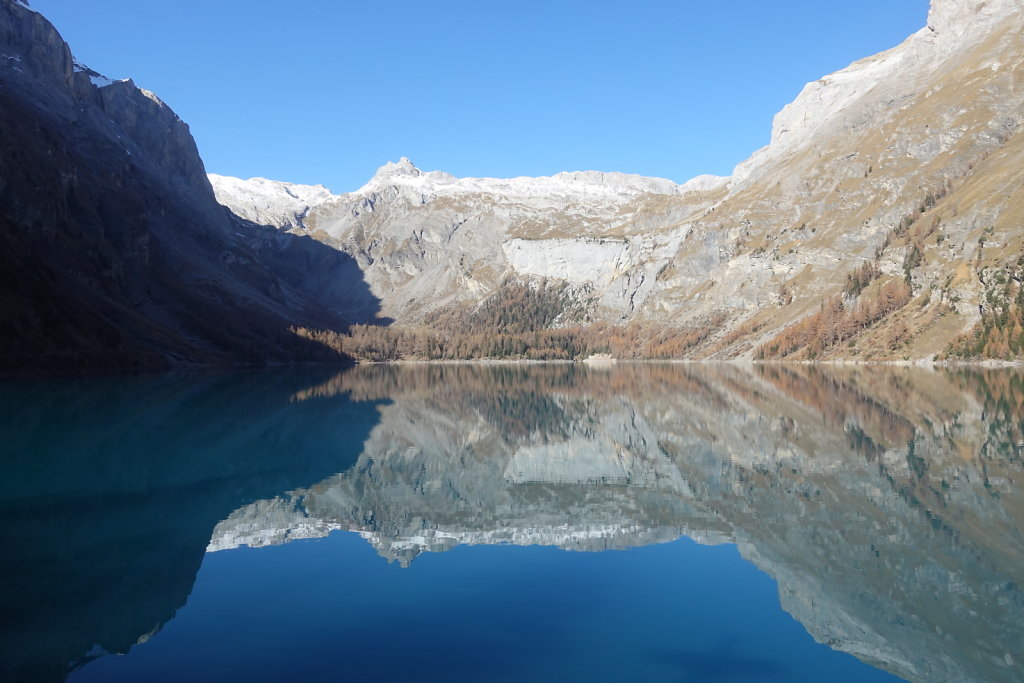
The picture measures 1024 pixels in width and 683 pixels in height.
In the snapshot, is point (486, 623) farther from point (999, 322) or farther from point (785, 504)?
point (999, 322)

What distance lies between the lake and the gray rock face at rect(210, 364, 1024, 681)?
0.10 m

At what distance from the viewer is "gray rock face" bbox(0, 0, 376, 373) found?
90.1 meters

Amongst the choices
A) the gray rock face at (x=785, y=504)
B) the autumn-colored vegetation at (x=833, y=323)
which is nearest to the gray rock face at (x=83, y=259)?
the gray rock face at (x=785, y=504)

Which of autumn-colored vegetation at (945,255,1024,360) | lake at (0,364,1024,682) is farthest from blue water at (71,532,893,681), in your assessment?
autumn-colored vegetation at (945,255,1024,360)

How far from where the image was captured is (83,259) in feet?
386

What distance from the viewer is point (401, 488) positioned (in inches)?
1005

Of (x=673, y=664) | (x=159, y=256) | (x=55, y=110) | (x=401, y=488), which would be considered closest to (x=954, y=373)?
(x=401, y=488)

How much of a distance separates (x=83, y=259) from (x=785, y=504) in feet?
414

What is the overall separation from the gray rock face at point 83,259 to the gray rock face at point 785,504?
6835cm

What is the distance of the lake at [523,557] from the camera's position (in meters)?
11.0

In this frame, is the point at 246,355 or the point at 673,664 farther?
the point at 246,355

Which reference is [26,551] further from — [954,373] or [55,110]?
[55,110]

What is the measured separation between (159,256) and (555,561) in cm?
16218

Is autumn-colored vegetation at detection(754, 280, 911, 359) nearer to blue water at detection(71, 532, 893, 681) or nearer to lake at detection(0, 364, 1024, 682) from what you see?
lake at detection(0, 364, 1024, 682)
